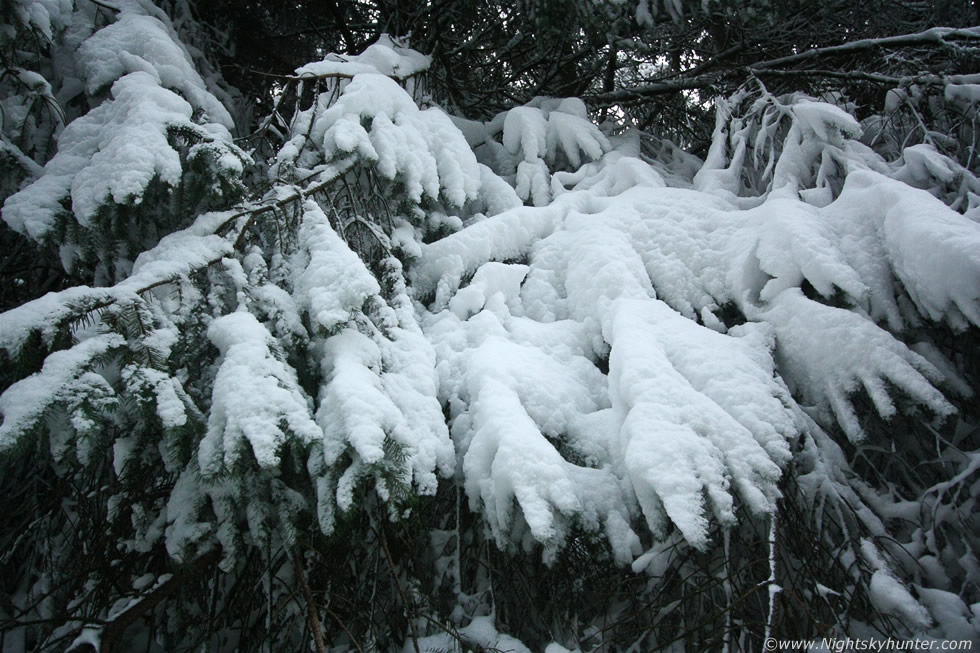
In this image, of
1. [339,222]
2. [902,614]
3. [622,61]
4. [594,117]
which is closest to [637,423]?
[902,614]

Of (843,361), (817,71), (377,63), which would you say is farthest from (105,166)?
(817,71)

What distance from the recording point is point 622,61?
15.6 ft

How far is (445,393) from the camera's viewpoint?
1.86 metres

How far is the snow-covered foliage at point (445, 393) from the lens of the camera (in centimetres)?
135

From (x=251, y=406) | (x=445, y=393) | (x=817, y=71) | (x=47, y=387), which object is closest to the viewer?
(x=47, y=387)

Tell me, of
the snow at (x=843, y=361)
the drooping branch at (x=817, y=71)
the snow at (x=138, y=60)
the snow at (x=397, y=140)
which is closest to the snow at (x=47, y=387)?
the snow at (x=397, y=140)

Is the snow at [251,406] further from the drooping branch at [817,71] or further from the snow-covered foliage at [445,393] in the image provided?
the drooping branch at [817,71]

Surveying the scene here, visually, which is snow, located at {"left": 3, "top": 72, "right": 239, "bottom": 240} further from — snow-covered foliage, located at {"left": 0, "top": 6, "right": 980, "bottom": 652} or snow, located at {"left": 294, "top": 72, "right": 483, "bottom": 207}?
snow, located at {"left": 294, "top": 72, "right": 483, "bottom": 207}

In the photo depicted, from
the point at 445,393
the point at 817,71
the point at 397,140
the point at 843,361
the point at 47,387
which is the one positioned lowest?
the point at 445,393

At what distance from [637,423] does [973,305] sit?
109 centimetres

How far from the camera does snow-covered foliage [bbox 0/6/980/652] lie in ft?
4.42

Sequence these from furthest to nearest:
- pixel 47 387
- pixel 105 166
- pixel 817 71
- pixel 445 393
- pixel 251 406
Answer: pixel 817 71 < pixel 445 393 < pixel 105 166 < pixel 251 406 < pixel 47 387

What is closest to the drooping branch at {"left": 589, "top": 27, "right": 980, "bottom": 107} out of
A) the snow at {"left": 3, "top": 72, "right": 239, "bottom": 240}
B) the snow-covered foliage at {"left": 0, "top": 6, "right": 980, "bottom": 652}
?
the snow-covered foliage at {"left": 0, "top": 6, "right": 980, "bottom": 652}

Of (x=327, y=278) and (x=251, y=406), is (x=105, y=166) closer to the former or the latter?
(x=327, y=278)
